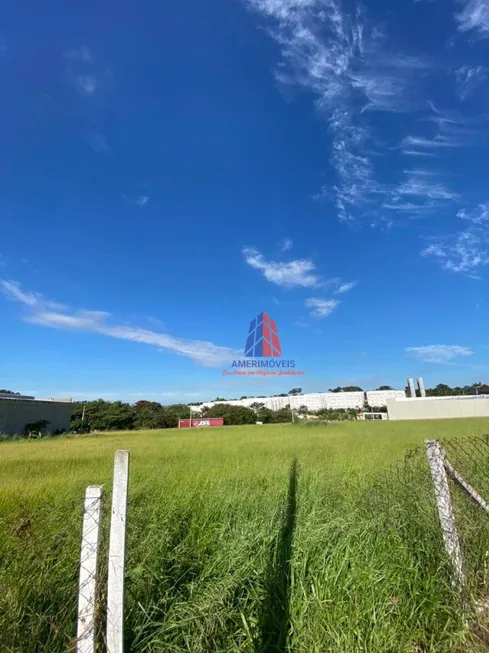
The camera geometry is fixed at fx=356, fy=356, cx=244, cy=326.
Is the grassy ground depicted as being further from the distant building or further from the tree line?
the tree line

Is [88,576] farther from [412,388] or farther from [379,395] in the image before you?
[379,395]

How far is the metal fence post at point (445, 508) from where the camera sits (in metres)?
2.37

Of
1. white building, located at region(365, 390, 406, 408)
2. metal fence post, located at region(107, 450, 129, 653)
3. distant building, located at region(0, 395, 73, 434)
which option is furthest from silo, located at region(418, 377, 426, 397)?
metal fence post, located at region(107, 450, 129, 653)

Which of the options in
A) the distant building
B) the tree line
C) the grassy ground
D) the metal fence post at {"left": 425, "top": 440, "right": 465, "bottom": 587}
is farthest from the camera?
the tree line

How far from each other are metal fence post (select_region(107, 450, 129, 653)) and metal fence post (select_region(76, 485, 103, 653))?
2.6 inches

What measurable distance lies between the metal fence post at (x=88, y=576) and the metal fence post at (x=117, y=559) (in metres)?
0.07

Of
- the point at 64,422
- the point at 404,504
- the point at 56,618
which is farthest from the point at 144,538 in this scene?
the point at 64,422

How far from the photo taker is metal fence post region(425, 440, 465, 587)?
2373 millimetres

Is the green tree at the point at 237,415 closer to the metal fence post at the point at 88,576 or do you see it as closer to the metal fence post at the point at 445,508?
the metal fence post at the point at 445,508

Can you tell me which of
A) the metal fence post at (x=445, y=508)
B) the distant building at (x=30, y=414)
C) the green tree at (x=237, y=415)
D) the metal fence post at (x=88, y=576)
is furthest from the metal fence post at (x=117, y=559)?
the green tree at (x=237, y=415)

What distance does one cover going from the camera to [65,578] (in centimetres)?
249

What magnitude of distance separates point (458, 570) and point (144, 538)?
2.36m

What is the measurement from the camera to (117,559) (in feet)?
5.44

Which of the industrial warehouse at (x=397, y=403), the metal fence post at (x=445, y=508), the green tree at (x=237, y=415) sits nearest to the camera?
the metal fence post at (x=445, y=508)
